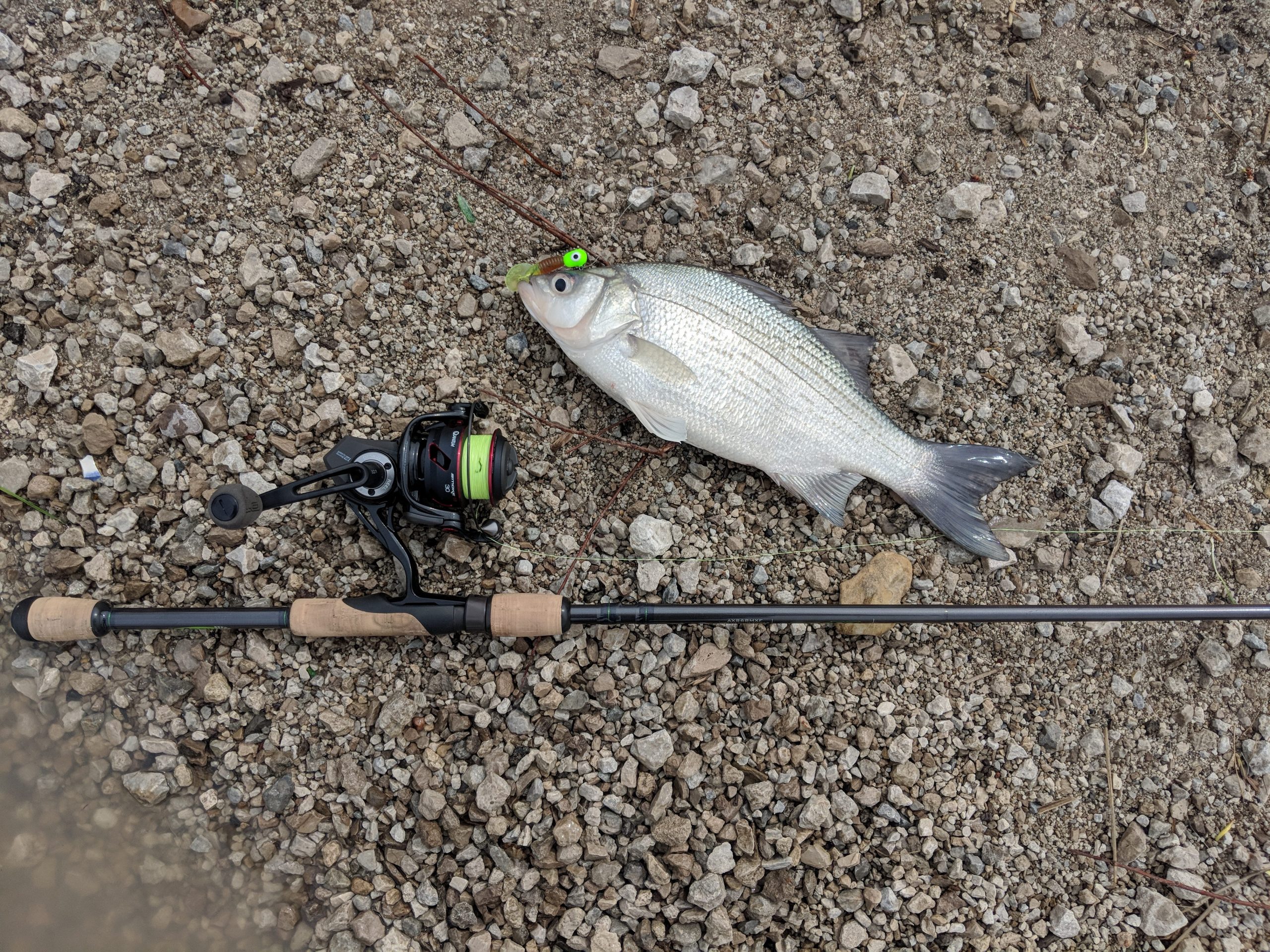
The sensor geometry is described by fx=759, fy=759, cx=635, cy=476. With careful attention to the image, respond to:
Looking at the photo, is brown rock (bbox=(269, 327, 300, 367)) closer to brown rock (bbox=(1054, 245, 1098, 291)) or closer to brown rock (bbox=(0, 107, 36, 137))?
brown rock (bbox=(0, 107, 36, 137))

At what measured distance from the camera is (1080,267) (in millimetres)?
3326

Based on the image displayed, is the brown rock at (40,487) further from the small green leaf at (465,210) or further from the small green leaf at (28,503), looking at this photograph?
the small green leaf at (465,210)

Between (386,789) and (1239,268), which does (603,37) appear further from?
(386,789)

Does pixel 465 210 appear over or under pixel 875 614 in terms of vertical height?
over

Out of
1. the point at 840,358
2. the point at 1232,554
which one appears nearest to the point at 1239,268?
the point at 1232,554

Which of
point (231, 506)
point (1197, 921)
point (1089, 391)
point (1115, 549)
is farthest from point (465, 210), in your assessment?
point (1197, 921)

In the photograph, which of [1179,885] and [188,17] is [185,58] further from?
[1179,885]

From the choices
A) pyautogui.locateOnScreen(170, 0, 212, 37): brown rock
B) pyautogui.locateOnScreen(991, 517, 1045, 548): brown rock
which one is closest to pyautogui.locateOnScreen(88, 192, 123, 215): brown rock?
pyautogui.locateOnScreen(170, 0, 212, 37): brown rock

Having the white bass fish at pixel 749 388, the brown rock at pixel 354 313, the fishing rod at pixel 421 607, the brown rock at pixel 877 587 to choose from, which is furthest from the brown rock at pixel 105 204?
the brown rock at pixel 877 587

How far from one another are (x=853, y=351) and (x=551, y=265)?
128 cm

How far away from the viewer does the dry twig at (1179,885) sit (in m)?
2.99

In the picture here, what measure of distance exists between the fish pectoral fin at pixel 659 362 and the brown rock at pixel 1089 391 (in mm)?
1681

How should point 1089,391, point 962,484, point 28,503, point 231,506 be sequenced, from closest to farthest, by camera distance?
point 231,506 < point 28,503 < point 962,484 < point 1089,391

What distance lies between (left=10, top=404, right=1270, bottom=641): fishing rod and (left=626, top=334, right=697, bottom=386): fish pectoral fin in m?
0.61
